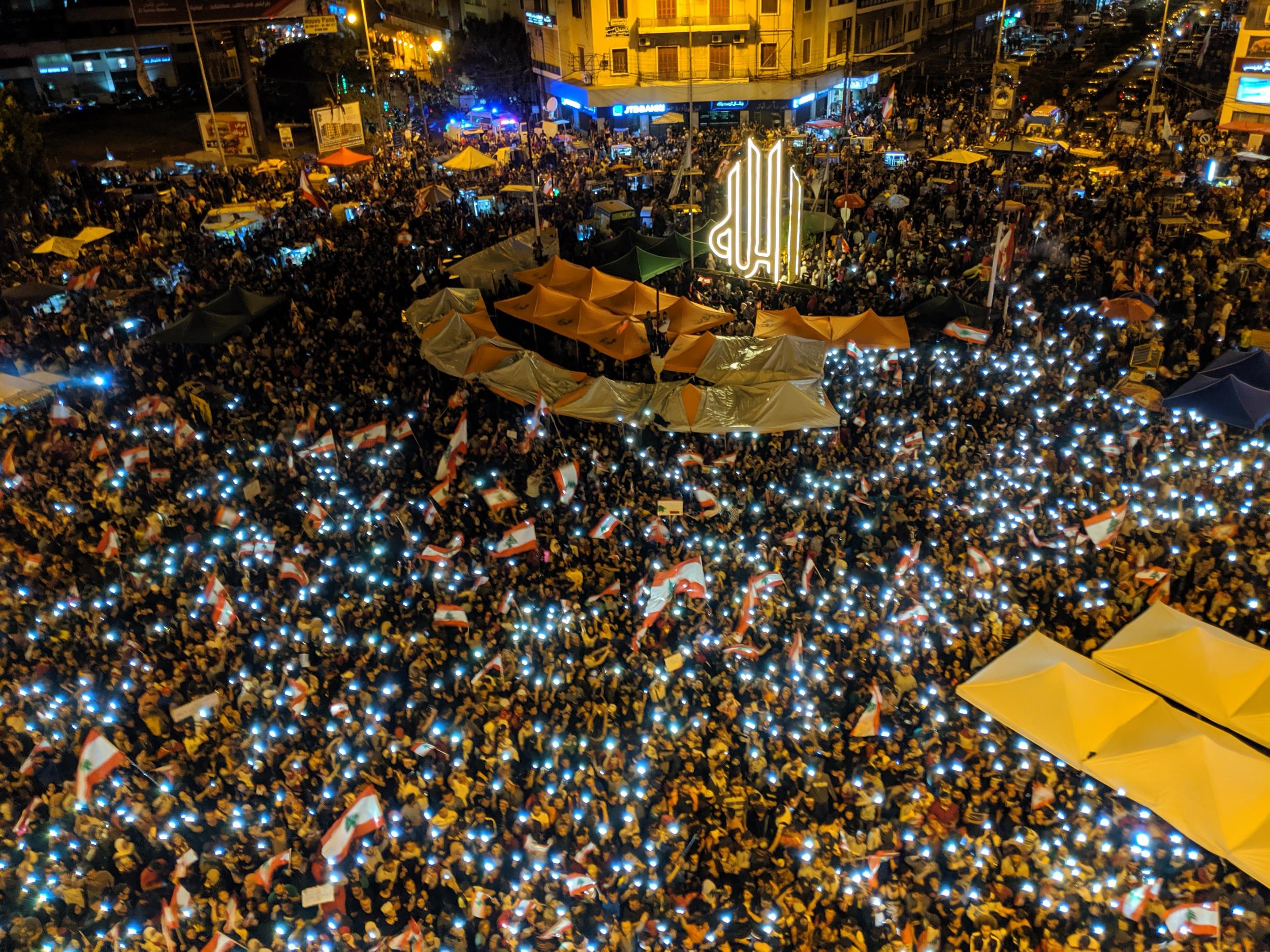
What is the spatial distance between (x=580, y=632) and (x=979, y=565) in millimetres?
5656

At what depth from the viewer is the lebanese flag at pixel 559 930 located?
8797mm

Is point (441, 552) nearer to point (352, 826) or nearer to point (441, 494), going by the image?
point (441, 494)

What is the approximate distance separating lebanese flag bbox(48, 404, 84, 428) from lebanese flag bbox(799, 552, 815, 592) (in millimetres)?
12994

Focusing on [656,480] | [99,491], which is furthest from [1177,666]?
[99,491]

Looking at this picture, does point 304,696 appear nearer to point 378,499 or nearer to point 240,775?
point 240,775

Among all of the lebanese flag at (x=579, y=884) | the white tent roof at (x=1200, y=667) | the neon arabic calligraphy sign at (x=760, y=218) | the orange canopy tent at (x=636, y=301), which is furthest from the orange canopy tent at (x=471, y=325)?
the white tent roof at (x=1200, y=667)

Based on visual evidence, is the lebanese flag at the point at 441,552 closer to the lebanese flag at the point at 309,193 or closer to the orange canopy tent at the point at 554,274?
the orange canopy tent at the point at 554,274

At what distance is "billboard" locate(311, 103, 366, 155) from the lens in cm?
3041

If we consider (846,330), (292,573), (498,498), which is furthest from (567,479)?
(846,330)

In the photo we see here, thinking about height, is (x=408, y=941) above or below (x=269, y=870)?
below

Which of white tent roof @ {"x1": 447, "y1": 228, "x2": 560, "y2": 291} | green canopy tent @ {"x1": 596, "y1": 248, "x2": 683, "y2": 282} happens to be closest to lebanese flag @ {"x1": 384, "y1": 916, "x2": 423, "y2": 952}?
white tent roof @ {"x1": 447, "y1": 228, "x2": 560, "y2": 291}

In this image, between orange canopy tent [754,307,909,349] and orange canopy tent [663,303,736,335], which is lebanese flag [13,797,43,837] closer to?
orange canopy tent [663,303,736,335]

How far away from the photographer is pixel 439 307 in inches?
715

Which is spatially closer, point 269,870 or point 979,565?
point 269,870
